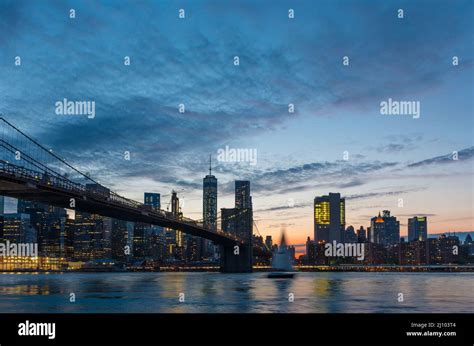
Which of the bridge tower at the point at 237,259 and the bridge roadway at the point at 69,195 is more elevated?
the bridge roadway at the point at 69,195

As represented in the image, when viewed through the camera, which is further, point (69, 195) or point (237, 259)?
point (237, 259)

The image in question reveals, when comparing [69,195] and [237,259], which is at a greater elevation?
[69,195]

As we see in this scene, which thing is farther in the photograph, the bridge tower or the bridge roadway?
the bridge tower

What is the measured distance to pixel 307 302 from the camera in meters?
51.8

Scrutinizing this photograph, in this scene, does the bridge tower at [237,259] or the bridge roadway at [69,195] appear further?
the bridge tower at [237,259]

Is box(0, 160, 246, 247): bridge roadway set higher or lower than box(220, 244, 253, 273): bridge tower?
higher

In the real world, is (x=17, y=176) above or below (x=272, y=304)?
above
